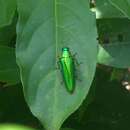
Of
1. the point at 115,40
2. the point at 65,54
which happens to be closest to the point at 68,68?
the point at 65,54

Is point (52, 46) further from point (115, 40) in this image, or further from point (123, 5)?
point (115, 40)

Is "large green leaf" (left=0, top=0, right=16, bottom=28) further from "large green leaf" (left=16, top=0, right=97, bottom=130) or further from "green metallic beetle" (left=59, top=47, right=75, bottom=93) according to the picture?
"green metallic beetle" (left=59, top=47, right=75, bottom=93)

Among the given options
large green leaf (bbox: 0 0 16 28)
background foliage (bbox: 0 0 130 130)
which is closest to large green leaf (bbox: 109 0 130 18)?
background foliage (bbox: 0 0 130 130)

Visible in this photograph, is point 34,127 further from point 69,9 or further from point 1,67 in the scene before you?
point 69,9

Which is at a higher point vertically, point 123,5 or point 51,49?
point 123,5

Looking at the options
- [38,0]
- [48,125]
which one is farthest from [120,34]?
[48,125]
